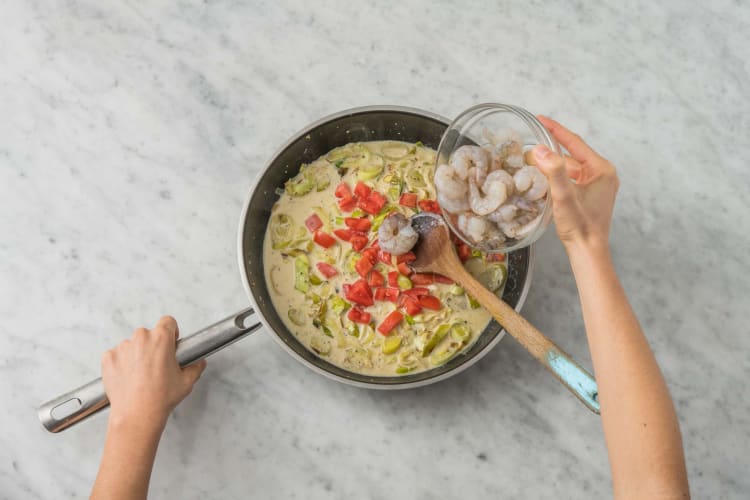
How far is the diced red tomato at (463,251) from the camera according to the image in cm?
210

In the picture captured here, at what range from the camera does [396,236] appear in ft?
6.42

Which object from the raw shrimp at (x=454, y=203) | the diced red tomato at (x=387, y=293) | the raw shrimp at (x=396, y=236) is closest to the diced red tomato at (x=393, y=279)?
the diced red tomato at (x=387, y=293)

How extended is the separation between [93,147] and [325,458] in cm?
130

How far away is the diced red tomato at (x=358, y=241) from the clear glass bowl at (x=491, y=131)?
326 mm

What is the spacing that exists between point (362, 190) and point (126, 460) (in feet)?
3.52

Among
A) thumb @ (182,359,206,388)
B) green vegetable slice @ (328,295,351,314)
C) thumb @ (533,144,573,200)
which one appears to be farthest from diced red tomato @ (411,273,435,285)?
thumb @ (182,359,206,388)

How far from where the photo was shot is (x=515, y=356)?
217cm

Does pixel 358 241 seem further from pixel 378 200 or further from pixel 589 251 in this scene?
pixel 589 251

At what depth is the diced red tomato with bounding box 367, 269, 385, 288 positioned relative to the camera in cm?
208

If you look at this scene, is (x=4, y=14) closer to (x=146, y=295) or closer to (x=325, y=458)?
(x=146, y=295)

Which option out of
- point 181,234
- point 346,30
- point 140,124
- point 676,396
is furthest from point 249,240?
point 676,396

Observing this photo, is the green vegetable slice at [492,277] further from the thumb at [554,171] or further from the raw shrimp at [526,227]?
the thumb at [554,171]

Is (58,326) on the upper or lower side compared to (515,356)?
lower

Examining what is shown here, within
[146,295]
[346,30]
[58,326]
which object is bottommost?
[58,326]
